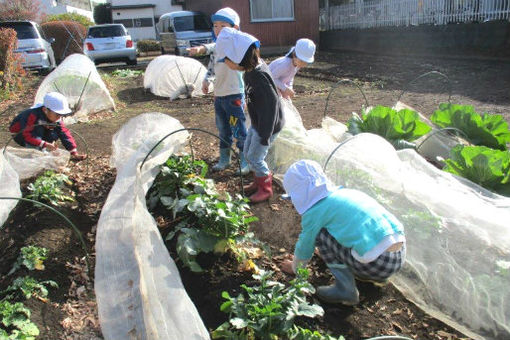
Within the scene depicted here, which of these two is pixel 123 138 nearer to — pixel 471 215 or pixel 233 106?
pixel 233 106

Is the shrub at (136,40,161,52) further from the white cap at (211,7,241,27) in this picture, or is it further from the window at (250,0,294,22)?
the white cap at (211,7,241,27)

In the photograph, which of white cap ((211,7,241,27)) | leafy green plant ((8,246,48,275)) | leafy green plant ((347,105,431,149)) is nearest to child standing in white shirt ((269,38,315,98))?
white cap ((211,7,241,27))

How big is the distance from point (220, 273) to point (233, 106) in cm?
185

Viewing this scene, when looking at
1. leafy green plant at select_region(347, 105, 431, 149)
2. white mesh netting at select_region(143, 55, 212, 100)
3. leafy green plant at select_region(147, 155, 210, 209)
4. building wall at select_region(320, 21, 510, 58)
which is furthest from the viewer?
building wall at select_region(320, 21, 510, 58)

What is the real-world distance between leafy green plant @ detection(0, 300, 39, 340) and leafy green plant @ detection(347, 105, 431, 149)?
3408 millimetres

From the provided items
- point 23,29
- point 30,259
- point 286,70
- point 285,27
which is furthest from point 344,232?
point 285,27

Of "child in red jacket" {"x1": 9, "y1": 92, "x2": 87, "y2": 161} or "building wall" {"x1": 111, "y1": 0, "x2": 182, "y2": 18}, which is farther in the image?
"building wall" {"x1": 111, "y1": 0, "x2": 182, "y2": 18}

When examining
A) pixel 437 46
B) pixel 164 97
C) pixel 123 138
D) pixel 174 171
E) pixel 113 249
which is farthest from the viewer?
pixel 437 46

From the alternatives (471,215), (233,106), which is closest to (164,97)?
(233,106)

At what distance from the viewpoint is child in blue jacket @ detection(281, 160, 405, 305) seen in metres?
2.22

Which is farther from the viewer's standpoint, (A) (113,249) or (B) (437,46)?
(B) (437,46)

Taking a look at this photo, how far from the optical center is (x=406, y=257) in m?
2.57

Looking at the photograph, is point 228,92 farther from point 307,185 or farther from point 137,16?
point 137,16

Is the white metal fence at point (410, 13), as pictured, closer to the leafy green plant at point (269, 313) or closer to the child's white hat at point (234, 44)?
the child's white hat at point (234, 44)
